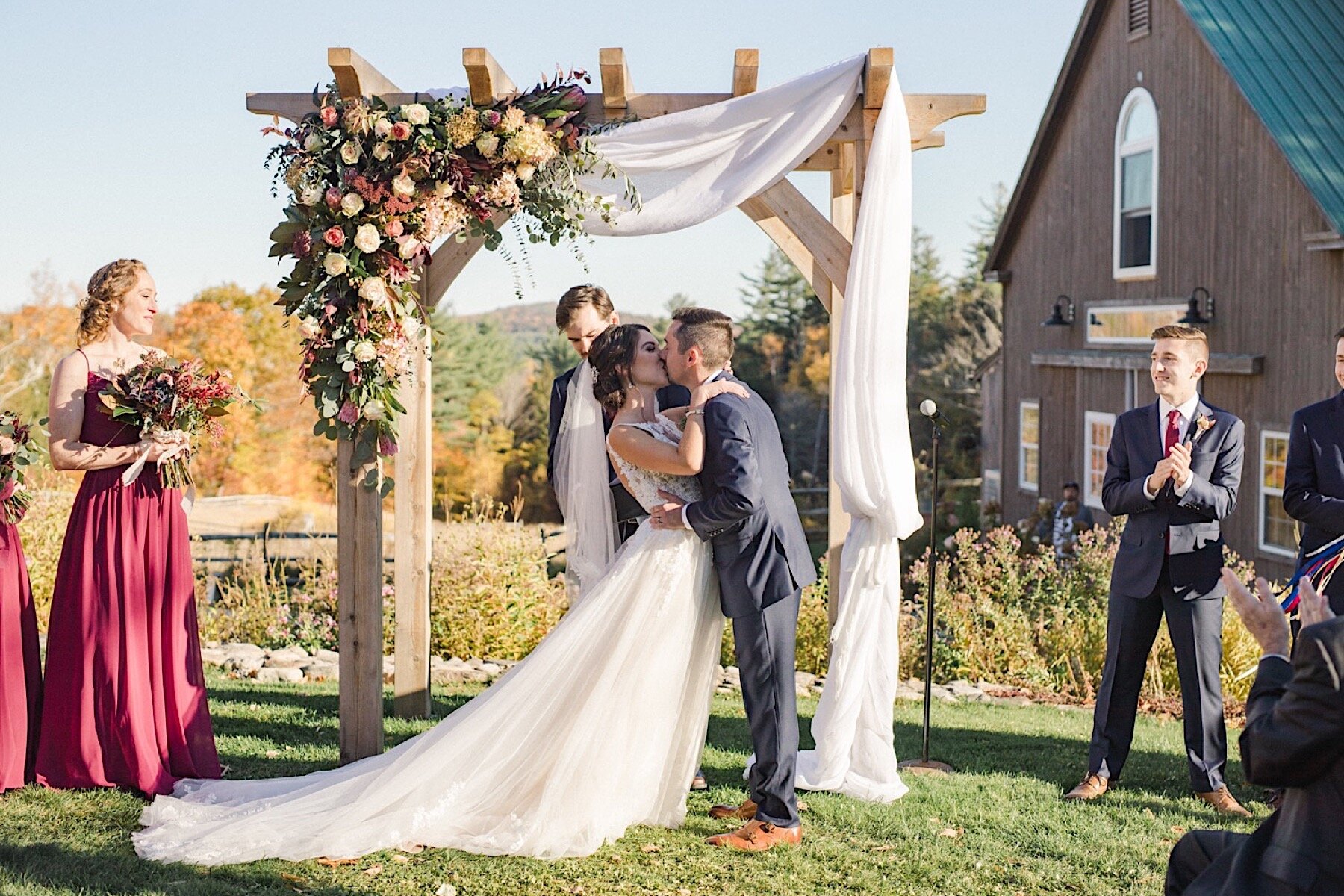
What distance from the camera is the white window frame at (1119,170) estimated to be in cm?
1545

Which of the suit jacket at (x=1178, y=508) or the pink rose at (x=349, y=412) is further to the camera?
the pink rose at (x=349, y=412)

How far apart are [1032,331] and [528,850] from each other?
15.9 metres

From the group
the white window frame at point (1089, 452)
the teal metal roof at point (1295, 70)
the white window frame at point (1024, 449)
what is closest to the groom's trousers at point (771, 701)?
the teal metal roof at point (1295, 70)

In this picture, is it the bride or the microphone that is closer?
the bride

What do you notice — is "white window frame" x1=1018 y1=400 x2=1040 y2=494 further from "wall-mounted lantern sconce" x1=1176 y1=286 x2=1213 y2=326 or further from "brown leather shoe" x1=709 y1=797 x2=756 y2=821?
"brown leather shoe" x1=709 y1=797 x2=756 y2=821

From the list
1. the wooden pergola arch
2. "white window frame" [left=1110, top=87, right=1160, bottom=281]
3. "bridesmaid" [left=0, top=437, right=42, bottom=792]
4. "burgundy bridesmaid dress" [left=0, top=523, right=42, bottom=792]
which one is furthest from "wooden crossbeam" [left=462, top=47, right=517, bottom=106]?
"white window frame" [left=1110, top=87, right=1160, bottom=281]

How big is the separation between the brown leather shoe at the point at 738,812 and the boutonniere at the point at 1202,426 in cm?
248

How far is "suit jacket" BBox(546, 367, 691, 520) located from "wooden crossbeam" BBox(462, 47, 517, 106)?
127cm

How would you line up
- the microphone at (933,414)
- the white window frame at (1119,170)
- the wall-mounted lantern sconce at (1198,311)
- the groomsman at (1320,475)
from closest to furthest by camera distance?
the groomsman at (1320,475) → the microphone at (933,414) → the wall-mounted lantern sconce at (1198,311) → the white window frame at (1119,170)

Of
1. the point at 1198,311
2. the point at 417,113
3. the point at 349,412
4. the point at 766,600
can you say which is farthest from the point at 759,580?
the point at 1198,311

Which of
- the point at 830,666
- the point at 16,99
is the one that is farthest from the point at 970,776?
the point at 16,99

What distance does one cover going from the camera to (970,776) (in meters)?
5.81

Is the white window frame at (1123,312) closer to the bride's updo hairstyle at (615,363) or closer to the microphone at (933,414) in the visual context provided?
the microphone at (933,414)

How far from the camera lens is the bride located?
456 centimetres
